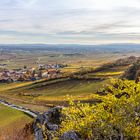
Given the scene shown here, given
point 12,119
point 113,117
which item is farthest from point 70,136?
point 12,119

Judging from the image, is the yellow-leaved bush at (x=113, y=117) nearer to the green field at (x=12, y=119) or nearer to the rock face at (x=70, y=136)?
the rock face at (x=70, y=136)

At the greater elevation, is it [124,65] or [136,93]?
[136,93]

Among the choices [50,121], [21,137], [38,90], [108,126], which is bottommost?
[38,90]

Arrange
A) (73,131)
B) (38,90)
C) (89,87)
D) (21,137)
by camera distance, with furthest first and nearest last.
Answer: (38,90) < (89,87) < (21,137) < (73,131)

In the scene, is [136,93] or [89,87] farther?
[89,87]

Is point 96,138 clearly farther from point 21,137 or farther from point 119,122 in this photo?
point 21,137

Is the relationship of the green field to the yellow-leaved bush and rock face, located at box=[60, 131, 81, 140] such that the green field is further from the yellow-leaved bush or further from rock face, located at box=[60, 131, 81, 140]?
the yellow-leaved bush

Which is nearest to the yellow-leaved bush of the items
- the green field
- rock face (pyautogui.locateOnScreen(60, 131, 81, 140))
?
rock face (pyautogui.locateOnScreen(60, 131, 81, 140))

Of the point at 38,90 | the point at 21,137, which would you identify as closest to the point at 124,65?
the point at 38,90

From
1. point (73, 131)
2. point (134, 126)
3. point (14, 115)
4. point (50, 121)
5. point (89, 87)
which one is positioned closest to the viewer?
point (134, 126)
